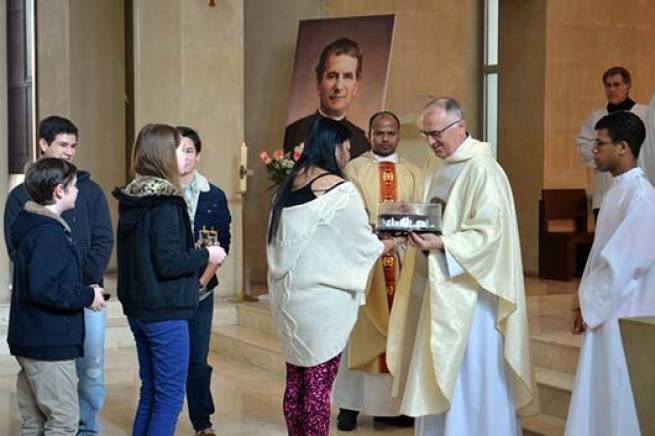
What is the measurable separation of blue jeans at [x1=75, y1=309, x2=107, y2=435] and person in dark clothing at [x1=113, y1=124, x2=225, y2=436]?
684mm

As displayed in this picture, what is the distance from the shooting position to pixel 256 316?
29.2 ft

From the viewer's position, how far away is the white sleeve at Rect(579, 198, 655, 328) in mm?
4336

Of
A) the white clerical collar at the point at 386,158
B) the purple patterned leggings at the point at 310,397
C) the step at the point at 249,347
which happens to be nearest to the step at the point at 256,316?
the step at the point at 249,347

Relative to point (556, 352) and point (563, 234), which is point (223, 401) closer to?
point (556, 352)

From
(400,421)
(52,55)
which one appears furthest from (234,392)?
(52,55)

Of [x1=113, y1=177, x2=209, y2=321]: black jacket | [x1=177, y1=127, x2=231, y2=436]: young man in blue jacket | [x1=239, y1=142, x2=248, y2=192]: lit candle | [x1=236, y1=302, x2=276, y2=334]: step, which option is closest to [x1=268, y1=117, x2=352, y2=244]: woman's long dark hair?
[x1=113, y1=177, x2=209, y2=321]: black jacket

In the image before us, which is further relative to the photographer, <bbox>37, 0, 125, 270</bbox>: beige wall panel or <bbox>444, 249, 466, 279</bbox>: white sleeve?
<bbox>37, 0, 125, 270</bbox>: beige wall panel

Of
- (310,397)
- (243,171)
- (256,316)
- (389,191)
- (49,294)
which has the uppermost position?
(243,171)

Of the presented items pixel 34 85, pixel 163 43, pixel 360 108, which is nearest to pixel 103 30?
pixel 34 85

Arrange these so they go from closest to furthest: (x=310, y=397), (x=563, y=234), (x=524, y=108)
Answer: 1. (x=310, y=397)
2. (x=563, y=234)
3. (x=524, y=108)

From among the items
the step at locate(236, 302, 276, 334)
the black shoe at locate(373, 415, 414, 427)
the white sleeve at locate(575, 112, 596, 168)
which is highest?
the white sleeve at locate(575, 112, 596, 168)

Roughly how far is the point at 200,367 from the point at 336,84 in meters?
4.89

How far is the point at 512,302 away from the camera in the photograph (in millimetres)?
4809

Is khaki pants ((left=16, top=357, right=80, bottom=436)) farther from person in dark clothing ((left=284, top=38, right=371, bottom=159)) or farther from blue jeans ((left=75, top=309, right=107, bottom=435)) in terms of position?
person in dark clothing ((left=284, top=38, right=371, bottom=159))
